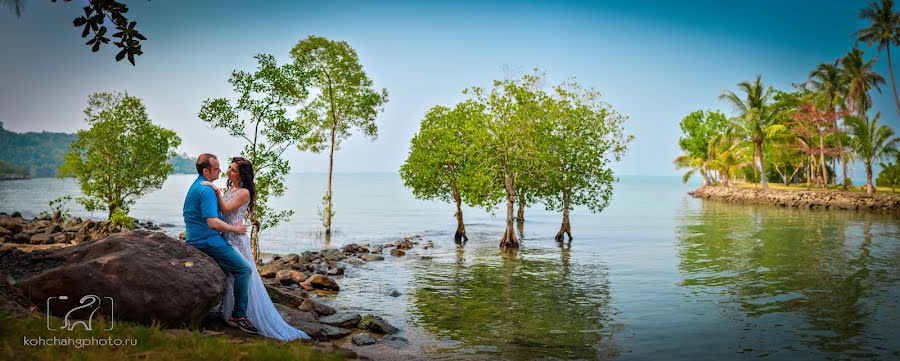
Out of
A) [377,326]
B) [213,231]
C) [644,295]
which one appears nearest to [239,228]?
[213,231]

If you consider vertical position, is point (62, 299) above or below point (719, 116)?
below

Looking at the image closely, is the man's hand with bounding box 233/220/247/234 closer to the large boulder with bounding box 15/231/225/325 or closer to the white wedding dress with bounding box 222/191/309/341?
the white wedding dress with bounding box 222/191/309/341

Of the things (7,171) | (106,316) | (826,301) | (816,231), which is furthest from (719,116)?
(7,171)

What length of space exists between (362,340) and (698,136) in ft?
336

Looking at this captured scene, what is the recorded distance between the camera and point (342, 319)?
1423 centimetres

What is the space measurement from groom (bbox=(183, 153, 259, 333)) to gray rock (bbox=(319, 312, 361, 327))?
4381 mm

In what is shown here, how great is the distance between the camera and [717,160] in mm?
94875

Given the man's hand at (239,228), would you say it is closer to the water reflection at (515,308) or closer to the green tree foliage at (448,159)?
the water reflection at (515,308)

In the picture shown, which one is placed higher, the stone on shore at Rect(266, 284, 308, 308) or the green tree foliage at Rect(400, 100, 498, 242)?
the green tree foliage at Rect(400, 100, 498, 242)

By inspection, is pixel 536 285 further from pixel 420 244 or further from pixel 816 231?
pixel 816 231

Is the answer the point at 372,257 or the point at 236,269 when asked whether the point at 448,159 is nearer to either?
the point at 372,257

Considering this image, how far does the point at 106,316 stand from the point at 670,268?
23754 mm

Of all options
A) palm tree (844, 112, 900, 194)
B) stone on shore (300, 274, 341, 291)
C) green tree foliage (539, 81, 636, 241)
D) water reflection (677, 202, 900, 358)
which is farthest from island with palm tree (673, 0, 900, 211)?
stone on shore (300, 274, 341, 291)

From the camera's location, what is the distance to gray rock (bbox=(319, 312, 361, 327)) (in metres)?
14.0
